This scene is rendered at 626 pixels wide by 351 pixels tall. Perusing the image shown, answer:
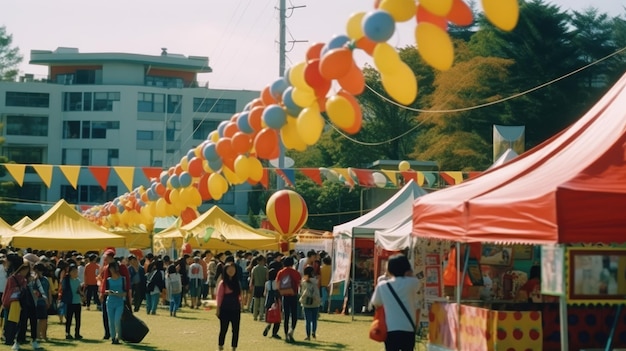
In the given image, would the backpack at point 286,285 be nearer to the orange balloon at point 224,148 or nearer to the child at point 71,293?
the orange balloon at point 224,148

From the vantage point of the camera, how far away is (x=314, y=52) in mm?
11508

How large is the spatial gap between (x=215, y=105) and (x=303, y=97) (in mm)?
67699

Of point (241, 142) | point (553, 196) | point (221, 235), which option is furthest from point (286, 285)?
point (221, 235)

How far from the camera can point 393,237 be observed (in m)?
20.2

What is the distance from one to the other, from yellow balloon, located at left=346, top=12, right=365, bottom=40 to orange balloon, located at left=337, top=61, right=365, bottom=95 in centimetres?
33

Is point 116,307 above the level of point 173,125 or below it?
below

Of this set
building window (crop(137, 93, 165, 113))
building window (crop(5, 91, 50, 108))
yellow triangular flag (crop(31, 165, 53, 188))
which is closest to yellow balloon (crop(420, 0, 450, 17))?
yellow triangular flag (crop(31, 165, 53, 188))

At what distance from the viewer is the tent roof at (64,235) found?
1037 inches

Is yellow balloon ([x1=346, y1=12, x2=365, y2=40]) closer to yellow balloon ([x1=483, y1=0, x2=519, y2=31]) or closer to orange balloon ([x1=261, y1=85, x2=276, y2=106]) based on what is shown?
yellow balloon ([x1=483, y1=0, x2=519, y2=31])

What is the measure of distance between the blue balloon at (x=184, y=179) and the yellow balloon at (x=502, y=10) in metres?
10.8

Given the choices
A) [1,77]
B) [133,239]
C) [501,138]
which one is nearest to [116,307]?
[501,138]

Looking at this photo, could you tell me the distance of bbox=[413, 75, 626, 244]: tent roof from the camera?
8.93 m

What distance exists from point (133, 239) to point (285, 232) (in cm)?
1941

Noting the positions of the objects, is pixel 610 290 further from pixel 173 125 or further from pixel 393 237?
pixel 173 125
